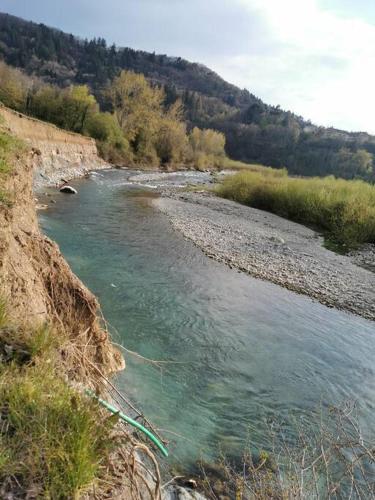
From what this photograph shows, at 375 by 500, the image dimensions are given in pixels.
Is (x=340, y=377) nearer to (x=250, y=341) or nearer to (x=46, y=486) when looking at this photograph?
(x=250, y=341)

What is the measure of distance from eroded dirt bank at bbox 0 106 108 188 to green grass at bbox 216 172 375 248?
1506 cm

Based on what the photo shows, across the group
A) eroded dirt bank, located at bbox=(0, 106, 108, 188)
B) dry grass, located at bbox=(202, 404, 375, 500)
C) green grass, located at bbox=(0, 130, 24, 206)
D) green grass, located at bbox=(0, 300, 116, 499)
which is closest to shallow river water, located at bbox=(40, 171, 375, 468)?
dry grass, located at bbox=(202, 404, 375, 500)

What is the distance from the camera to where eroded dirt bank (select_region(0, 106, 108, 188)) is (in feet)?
86.1

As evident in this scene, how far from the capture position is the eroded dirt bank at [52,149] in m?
26.2

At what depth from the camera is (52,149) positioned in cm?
3262

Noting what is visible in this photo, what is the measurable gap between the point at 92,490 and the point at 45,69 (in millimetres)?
183498

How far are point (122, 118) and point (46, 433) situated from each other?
218ft

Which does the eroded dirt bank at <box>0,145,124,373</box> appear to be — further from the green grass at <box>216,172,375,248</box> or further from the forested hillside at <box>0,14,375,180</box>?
the forested hillside at <box>0,14,375,180</box>

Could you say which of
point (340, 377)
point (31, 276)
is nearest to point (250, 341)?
point (340, 377)

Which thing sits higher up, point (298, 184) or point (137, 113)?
point (137, 113)

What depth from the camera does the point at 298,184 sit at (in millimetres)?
29188

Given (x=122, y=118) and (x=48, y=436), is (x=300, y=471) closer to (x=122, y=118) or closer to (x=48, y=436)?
(x=48, y=436)

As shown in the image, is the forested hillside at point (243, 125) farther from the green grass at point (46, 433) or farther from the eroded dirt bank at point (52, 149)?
the green grass at point (46, 433)

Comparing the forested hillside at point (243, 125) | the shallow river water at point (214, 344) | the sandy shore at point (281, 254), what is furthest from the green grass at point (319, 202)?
the forested hillside at point (243, 125)
